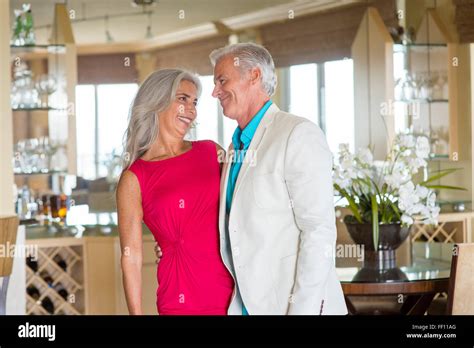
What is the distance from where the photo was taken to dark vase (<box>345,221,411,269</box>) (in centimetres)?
288

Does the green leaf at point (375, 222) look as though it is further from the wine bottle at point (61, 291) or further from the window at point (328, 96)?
the window at point (328, 96)

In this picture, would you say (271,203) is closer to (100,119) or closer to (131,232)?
(131,232)

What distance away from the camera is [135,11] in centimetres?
702

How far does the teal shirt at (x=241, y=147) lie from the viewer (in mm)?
1943

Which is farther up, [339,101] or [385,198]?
[339,101]

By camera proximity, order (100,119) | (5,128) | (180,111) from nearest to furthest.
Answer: (180,111) < (5,128) < (100,119)

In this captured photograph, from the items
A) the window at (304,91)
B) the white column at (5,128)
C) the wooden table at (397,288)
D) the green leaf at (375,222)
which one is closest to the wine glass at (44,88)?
the white column at (5,128)

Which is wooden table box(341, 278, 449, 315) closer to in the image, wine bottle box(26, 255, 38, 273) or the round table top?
the round table top

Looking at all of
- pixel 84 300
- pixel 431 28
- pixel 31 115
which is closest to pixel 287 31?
pixel 431 28

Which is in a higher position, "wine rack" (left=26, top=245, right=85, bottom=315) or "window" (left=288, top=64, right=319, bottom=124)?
"window" (left=288, top=64, right=319, bottom=124)

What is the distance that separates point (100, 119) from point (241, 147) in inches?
262

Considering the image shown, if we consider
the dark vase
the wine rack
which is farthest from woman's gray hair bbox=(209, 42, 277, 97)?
the wine rack

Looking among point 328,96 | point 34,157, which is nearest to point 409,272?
point 34,157

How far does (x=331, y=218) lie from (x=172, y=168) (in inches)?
16.7
